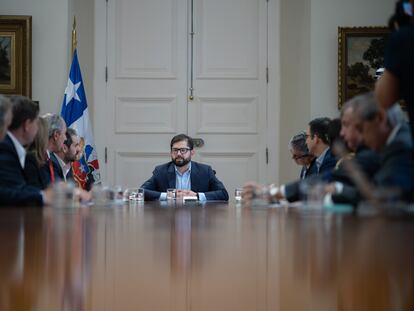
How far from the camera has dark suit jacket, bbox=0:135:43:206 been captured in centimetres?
415

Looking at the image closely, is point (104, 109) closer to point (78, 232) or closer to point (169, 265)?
point (78, 232)

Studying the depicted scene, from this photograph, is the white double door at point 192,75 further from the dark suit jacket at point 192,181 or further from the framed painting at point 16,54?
the dark suit jacket at point 192,181

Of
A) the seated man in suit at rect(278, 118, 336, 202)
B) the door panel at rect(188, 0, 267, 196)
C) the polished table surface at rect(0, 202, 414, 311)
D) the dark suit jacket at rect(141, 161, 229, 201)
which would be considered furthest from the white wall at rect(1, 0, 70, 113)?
the polished table surface at rect(0, 202, 414, 311)

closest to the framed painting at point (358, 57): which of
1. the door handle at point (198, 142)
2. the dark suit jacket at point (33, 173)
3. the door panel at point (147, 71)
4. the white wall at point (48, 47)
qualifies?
the door handle at point (198, 142)

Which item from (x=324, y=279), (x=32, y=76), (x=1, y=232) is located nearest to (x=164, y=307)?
(x=324, y=279)

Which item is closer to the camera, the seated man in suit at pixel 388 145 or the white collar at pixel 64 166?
the seated man in suit at pixel 388 145

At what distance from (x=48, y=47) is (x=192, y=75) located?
1977 millimetres

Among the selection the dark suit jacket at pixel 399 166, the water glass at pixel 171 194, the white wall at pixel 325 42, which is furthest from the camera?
the white wall at pixel 325 42

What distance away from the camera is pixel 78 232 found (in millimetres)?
2297

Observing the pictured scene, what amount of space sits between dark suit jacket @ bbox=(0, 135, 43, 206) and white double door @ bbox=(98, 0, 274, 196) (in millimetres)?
5631

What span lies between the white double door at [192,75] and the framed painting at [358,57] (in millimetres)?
1124

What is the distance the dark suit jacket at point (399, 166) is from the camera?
2619 mm

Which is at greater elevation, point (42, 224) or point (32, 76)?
point (32, 76)

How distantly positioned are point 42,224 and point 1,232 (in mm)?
385
